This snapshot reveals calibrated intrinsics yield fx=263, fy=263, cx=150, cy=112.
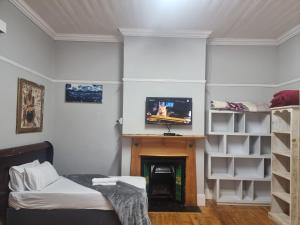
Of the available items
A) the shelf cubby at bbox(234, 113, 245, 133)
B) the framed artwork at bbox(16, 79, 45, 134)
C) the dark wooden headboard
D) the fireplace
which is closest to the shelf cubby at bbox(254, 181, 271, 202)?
the shelf cubby at bbox(234, 113, 245, 133)

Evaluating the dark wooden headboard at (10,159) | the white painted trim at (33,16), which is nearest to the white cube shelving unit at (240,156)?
the dark wooden headboard at (10,159)

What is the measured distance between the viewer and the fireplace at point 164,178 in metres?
4.29

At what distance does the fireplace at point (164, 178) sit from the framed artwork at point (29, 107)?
1752mm

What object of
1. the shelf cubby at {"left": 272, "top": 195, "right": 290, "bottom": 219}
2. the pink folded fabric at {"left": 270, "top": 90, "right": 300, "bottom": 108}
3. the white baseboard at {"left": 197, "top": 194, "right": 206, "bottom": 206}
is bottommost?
the white baseboard at {"left": 197, "top": 194, "right": 206, "bottom": 206}

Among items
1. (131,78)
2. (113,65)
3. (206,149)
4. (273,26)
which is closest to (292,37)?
(273,26)

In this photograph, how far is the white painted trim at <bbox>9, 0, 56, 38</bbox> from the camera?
3.26m

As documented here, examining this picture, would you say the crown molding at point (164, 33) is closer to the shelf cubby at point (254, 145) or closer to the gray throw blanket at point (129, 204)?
the shelf cubby at point (254, 145)

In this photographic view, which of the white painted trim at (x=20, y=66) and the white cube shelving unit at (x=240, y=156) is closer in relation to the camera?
the white painted trim at (x=20, y=66)

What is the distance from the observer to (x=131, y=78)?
4.40 metres

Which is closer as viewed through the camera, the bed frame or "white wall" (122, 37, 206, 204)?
the bed frame

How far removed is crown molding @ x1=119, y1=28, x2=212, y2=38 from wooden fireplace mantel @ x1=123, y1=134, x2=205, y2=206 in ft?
5.60

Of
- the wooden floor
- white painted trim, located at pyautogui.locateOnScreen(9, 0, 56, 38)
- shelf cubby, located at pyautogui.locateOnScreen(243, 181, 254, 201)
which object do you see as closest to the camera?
white painted trim, located at pyautogui.locateOnScreen(9, 0, 56, 38)

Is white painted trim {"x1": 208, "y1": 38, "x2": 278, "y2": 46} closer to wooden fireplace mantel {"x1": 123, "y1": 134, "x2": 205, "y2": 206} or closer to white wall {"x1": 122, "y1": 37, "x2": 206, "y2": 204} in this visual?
white wall {"x1": 122, "y1": 37, "x2": 206, "y2": 204}

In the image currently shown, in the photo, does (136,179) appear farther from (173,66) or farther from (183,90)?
(173,66)
